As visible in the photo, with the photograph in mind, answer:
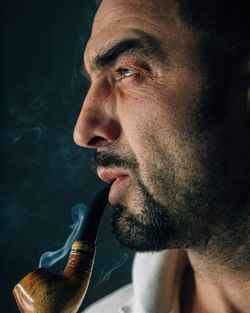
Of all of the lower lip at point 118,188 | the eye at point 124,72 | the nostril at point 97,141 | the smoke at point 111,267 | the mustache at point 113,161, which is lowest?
the smoke at point 111,267

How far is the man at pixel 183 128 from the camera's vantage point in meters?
1.03

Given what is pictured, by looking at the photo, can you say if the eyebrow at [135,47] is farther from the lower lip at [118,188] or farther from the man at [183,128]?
the lower lip at [118,188]

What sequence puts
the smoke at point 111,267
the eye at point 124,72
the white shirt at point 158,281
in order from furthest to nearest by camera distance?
1. the smoke at point 111,267
2. the white shirt at point 158,281
3. the eye at point 124,72

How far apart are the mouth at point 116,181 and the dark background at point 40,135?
0.76 m

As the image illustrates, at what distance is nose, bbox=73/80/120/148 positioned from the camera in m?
1.09

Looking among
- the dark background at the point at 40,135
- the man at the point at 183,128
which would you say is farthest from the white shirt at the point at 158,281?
the dark background at the point at 40,135

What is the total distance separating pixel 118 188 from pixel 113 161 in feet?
0.24

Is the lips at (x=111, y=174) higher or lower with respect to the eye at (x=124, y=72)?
lower

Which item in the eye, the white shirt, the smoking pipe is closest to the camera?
the smoking pipe

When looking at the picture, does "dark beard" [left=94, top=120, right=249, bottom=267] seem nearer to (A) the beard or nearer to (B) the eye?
(A) the beard

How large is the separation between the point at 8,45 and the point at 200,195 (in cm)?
129

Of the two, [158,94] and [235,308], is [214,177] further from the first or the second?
[235,308]

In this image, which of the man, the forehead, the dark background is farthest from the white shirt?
the forehead

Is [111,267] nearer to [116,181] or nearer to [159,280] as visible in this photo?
[159,280]
